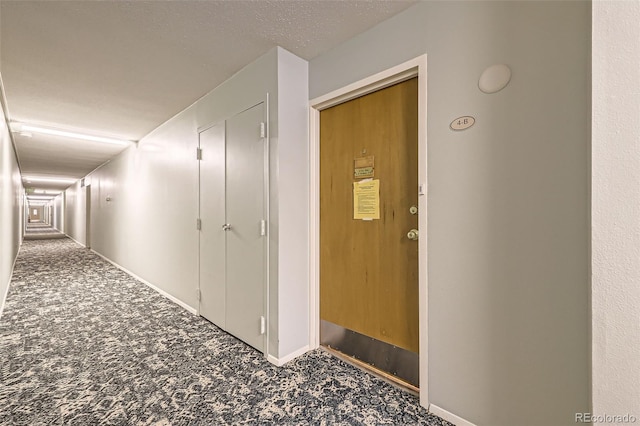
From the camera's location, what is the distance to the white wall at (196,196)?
221 centimetres

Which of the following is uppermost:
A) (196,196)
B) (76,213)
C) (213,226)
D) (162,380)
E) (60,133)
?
A: (60,133)

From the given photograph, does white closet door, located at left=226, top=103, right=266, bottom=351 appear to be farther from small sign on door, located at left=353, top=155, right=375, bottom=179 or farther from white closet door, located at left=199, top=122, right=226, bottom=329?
small sign on door, located at left=353, top=155, right=375, bottom=179

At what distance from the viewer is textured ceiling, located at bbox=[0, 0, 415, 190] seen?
177 cm

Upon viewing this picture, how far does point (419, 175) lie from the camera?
1688 millimetres

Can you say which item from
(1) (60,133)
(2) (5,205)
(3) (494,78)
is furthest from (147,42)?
(2) (5,205)

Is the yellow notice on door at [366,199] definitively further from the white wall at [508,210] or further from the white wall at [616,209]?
the white wall at [616,209]

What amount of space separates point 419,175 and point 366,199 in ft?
1.56

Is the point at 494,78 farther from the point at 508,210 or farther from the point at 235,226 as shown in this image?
the point at 235,226

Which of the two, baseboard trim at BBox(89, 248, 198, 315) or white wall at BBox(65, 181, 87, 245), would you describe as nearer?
baseboard trim at BBox(89, 248, 198, 315)

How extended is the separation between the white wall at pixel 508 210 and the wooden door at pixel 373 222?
208 mm

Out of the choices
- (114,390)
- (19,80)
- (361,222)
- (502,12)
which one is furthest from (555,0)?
(19,80)

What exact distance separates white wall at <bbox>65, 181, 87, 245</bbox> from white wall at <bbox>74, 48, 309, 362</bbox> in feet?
15.5

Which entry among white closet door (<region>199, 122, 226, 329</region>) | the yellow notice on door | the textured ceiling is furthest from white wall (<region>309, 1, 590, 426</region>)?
white closet door (<region>199, 122, 226, 329</region>)

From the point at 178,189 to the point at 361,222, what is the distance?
253 cm
